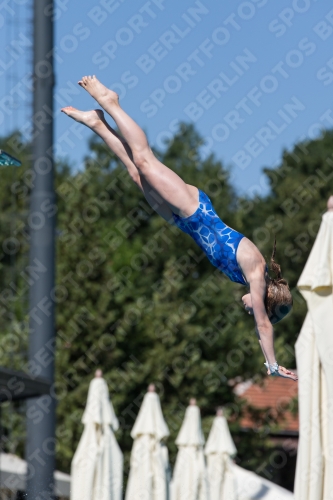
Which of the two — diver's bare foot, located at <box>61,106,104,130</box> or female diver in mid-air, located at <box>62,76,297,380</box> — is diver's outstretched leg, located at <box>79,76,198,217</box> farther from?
diver's bare foot, located at <box>61,106,104,130</box>

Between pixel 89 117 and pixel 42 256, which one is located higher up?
pixel 42 256

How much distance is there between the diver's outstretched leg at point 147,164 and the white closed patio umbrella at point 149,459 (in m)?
6.28

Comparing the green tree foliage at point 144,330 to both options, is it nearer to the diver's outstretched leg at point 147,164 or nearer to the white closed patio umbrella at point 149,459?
the white closed patio umbrella at point 149,459

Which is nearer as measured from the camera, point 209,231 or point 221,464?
point 209,231

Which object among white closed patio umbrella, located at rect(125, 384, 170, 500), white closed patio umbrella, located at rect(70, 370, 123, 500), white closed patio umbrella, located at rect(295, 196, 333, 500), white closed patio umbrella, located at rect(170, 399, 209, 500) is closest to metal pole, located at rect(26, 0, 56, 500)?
white closed patio umbrella, located at rect(70, 370, 123, 500)

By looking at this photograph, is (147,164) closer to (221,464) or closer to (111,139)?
(111,139)

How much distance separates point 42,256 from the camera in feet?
34.4

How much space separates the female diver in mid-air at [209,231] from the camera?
5586 millimetres

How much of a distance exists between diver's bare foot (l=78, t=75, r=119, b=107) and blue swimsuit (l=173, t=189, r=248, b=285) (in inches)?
34.2

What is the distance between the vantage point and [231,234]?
5836 millimetres

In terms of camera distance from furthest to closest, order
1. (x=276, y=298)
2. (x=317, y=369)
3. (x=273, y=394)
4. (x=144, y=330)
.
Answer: (x=273, y=394) < (x=144, y=330) < (x=276, y=298) < (x=317, y=369)

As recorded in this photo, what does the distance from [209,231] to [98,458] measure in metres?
5.98

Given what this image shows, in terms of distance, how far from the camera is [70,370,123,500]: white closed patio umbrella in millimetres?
10984

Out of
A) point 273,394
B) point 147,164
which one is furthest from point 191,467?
point 273,394
